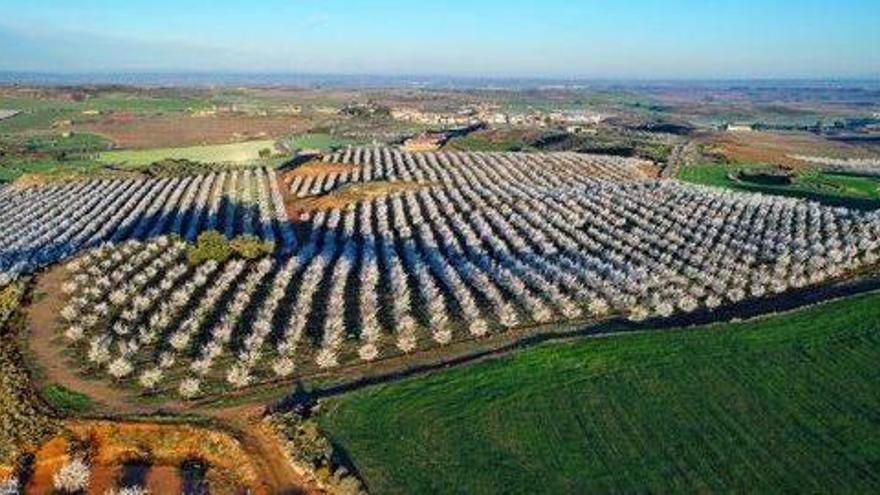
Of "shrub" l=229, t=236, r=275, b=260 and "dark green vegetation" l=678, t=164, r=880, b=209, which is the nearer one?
"shrub" l=229, t=236, r=275, b=260

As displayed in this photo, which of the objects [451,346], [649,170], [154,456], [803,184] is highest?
[451,346]

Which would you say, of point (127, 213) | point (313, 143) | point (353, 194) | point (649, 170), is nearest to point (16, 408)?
point (127, 213)

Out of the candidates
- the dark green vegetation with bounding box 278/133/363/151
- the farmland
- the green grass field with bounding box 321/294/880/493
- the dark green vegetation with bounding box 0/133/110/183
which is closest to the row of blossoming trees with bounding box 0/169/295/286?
the farmland

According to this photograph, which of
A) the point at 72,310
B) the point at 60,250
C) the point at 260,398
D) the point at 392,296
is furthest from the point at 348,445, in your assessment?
the point at 60,250

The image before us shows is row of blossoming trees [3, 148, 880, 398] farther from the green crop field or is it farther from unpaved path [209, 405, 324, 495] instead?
the green crop field

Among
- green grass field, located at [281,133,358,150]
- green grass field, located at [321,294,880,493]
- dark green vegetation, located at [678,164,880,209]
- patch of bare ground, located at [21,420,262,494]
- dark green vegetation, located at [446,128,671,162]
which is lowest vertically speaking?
green grass field, located at [281,133,358,150]

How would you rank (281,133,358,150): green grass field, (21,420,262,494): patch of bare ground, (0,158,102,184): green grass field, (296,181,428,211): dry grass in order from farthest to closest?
(281,133,358,150): green grass field
(0,158,102,184): green grass field
(296,181,428,211): dry grass
(21,420,262,494): patch of bare ground

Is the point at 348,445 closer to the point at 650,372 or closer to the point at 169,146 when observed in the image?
the point at 650,372

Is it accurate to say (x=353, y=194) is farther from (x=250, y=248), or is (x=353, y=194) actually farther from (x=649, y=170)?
(x=649, y=170)
